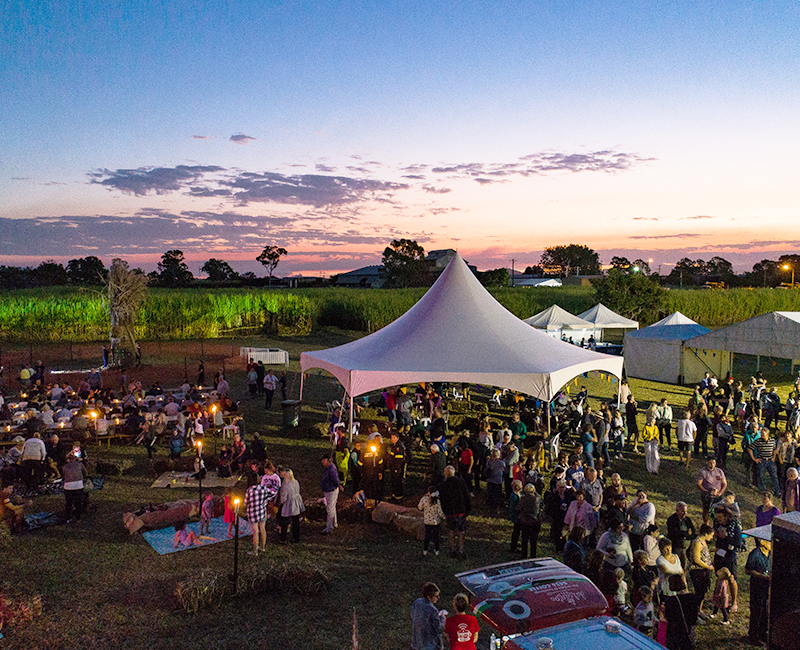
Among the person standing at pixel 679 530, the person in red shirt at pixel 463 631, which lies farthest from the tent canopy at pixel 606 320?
the person in red shirt at pixel 463 631

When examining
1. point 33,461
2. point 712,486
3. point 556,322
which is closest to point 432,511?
point 712,486

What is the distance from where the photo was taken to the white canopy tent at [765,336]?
18.9 meters

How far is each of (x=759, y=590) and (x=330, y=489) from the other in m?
5.68

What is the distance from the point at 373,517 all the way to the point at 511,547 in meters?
2.40

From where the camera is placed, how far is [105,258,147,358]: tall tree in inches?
960

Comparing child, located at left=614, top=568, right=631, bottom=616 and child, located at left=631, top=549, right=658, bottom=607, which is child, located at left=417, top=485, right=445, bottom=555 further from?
child, located at left=631, top=549, right=658, bottom=607

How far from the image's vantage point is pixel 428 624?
5.16 metres

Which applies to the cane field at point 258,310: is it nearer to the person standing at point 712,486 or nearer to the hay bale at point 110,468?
the hay bale at point 110,468

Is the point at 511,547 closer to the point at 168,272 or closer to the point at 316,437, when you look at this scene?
the point at 316,437

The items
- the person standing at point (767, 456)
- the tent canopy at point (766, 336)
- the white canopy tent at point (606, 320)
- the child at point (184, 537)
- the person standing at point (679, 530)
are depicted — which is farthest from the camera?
the white canopy tent at point (606, 320)

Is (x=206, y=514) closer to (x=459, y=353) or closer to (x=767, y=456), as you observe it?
(x=459, y=353)

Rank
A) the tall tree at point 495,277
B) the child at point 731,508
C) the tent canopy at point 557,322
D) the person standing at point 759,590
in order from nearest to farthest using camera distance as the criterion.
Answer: the person standing at point 759,590, the child at point 731,508, the tent canopy at point 557,322, the tall tree at point 495,277

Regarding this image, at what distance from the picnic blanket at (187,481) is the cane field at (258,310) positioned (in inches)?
863

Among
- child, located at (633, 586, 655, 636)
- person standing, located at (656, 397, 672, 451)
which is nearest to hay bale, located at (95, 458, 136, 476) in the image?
child, located at (633, 586, 655, 636)
